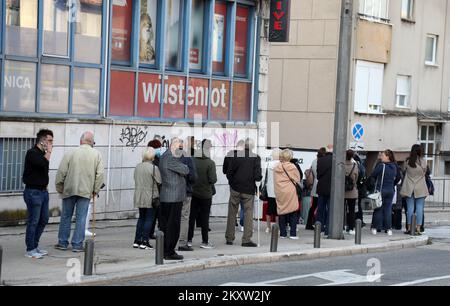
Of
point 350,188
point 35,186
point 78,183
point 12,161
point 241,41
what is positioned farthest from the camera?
point 241,41

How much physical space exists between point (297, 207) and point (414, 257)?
2384mm

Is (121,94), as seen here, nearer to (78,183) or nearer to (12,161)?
(12,161)

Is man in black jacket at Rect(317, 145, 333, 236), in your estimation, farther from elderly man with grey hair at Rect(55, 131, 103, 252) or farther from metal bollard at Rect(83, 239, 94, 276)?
metal bollard at Rect(83, 239, 94, 276)

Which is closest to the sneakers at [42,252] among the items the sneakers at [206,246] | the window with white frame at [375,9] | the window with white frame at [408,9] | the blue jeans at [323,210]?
the sneakers at [206,246]

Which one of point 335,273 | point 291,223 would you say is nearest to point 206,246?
point 291,223

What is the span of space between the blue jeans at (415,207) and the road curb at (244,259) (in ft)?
3.65

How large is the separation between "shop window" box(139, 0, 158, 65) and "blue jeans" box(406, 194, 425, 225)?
21.3ft

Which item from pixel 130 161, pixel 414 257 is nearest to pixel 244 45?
pixel 130 161

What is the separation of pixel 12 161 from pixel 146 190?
3.72 m

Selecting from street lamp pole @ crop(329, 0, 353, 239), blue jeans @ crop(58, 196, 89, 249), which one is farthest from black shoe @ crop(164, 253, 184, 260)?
street lamp pole @ crop(329, 0, 353, 239)

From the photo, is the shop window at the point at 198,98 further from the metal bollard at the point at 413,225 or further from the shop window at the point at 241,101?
the metal bollard at the point at 413,225

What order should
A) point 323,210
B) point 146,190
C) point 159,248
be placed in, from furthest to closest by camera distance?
1. point 323,210
2. point 146,190
3. point 159,248

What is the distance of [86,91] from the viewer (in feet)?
62.1

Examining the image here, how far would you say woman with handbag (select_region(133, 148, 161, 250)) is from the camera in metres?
15.0
